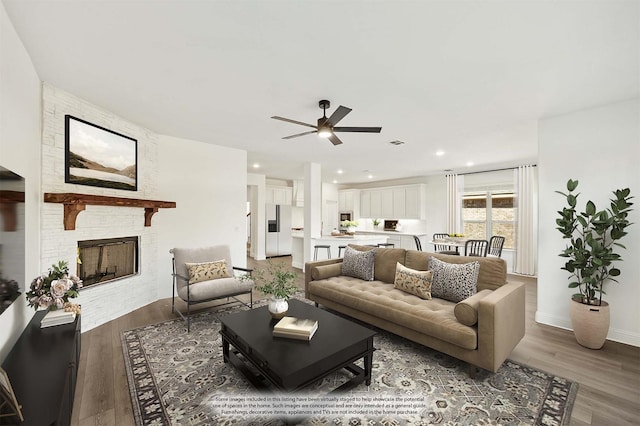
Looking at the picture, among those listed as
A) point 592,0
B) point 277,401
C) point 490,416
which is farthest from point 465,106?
point 277,401

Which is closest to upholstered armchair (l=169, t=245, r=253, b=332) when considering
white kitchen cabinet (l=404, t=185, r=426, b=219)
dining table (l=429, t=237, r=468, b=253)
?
dining table (l=429, t=237, r=468, b=253)

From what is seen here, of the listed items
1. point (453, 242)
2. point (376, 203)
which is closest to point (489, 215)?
point (453, 242)

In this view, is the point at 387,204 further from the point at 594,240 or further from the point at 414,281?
the point at 594,240

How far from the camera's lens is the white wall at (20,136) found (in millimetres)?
1791

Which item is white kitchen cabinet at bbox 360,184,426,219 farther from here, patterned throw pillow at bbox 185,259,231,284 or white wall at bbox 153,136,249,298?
patterned throw pillow at bbox 185,259,231,284

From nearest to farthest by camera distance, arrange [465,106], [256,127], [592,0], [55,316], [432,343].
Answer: [592,0] → [55,316] → [432,343] → [465,106] → [256,127]

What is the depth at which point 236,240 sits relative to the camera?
540 cm

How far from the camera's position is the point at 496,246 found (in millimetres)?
5605

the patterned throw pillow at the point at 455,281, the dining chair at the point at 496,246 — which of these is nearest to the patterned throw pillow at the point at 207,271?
the patterned throw pillow at the point at 455,281

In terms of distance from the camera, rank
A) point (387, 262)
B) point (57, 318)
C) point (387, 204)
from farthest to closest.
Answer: point (387, 204)
point (387, 262)
point (57, 318)

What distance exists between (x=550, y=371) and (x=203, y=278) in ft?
12.6

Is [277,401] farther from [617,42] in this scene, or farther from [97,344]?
[617,42]

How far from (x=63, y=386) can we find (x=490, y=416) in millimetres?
2643

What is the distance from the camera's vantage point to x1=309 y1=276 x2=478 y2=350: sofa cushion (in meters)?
2.38
